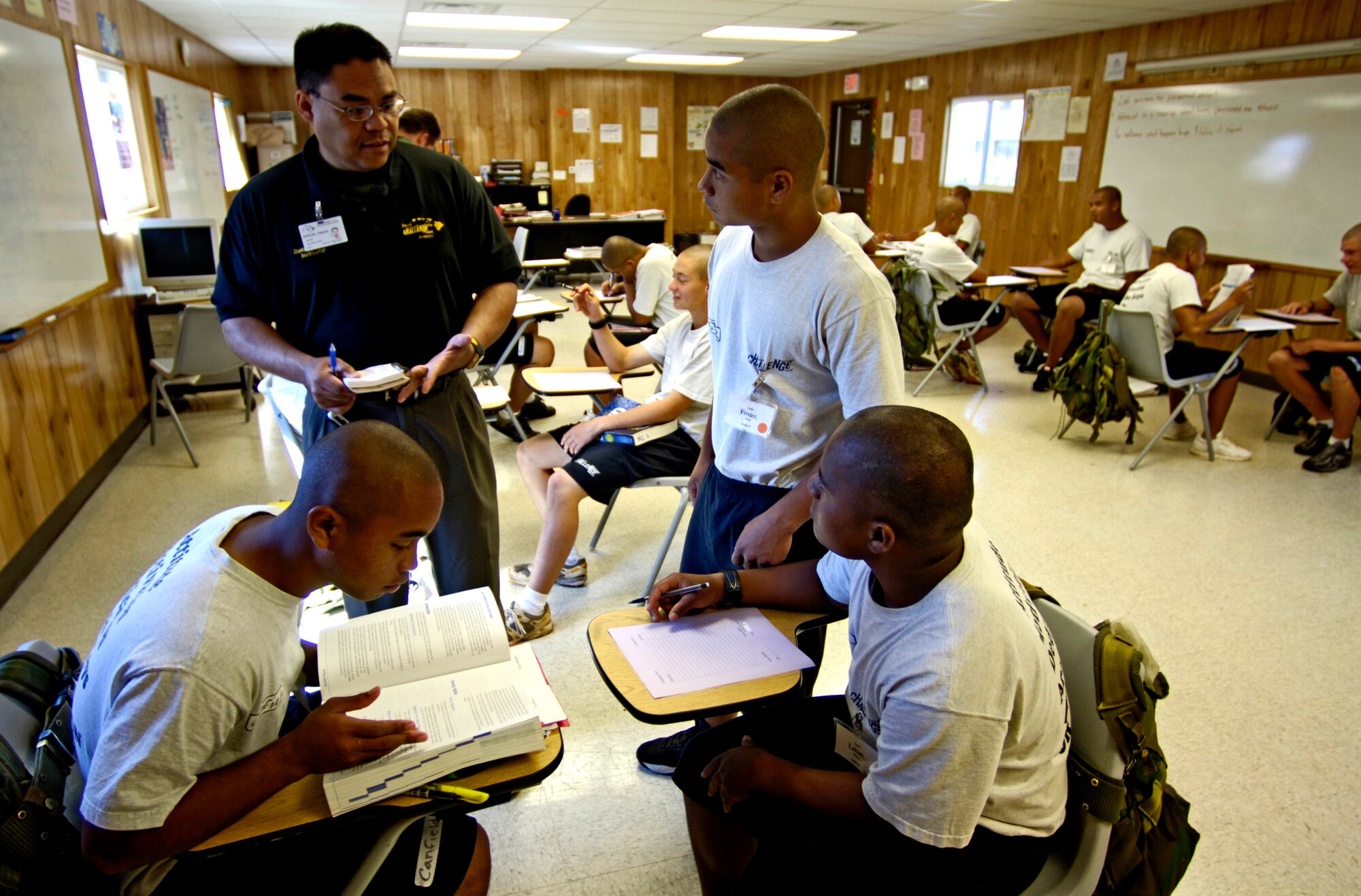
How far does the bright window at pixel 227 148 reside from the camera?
7.88 meters

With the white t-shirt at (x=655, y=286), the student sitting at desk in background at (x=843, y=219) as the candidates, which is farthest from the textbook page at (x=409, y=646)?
the student sitting at desk in background at (x=843, y=219)

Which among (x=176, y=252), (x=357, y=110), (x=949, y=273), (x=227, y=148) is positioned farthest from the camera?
(x=227, y=148)

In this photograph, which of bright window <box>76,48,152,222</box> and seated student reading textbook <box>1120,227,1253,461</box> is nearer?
seated student reading textbook <box>1120,227,1253,461</box>

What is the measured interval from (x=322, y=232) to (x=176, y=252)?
406 centimetres

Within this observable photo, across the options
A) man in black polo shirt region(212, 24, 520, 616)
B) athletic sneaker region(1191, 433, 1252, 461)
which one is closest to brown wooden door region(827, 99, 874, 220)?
athletic sneaker region(1191, 433, 1252, 461)

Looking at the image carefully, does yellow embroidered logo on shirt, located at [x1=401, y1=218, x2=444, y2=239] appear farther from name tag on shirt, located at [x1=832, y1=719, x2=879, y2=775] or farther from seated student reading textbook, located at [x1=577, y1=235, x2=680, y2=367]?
seated student reading textbook, located at [x1=577, y1=235, x2=680, y2=367]

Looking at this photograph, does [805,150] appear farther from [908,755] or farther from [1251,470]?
[1251,470]

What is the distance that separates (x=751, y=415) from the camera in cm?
162

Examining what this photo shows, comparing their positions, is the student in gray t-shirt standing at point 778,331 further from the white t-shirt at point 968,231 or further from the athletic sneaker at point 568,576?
the white t-shirt at point 968,231

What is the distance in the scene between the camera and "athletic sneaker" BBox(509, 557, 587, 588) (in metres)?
3.03

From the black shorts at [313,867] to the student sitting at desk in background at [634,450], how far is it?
1.39 meters

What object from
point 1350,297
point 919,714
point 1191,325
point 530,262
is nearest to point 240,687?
point 919,714

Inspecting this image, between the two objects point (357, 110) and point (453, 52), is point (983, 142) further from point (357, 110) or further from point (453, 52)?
point (357, 110)

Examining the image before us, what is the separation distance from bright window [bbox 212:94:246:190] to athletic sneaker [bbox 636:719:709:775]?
7660 millimetres
